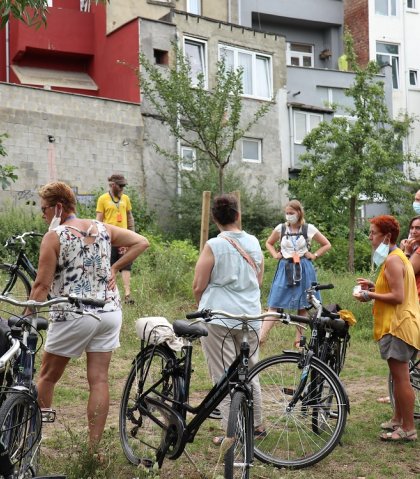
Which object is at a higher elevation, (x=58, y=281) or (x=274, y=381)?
(x=58, y=281)

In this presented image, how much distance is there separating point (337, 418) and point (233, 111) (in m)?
17.1

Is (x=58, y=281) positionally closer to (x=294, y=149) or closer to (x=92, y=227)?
(x=92, y=227)

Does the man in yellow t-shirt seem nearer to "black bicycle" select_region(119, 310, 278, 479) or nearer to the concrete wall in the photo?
"black bicycle" select_region(119, 310, 278, 479)

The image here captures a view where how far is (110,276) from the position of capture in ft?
20.6

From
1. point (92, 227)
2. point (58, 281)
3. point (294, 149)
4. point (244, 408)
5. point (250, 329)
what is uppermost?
point (294, 149)

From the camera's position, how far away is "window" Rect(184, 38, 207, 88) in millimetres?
30263

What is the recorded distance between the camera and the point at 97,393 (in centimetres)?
614

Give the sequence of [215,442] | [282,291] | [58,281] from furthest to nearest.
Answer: [282,291] < [215,442] < [58,281]

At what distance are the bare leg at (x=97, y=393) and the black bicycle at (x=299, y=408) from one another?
1098 mm

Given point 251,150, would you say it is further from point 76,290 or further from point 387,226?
point 76,290

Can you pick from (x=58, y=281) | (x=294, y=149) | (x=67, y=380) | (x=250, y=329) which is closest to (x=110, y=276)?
(x=58, y=281)

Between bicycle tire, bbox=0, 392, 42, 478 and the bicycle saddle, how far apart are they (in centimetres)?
126

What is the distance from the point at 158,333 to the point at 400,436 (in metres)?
2.34

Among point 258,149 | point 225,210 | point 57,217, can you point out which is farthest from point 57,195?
point 258,149
